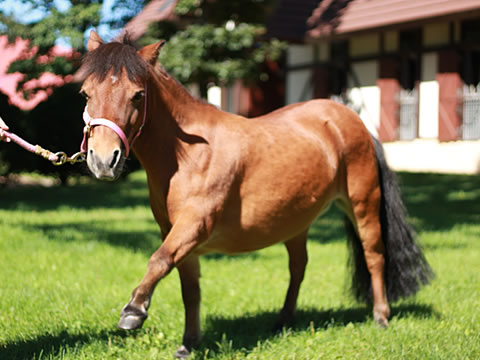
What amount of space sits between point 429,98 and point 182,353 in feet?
43.3

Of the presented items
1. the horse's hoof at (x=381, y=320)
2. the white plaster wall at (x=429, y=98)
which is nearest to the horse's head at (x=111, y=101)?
the horse's hoof at (x=381, y=320)

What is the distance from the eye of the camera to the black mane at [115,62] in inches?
117

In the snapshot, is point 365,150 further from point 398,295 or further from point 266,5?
point 266,5

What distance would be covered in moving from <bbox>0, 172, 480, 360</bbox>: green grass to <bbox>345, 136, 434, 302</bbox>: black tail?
0.66ft

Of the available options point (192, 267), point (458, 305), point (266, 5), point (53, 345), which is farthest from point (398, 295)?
point (266, 5)

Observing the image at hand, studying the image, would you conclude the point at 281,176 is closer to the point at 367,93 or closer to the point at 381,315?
the point at 381,315

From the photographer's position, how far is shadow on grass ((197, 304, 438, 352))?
401cm

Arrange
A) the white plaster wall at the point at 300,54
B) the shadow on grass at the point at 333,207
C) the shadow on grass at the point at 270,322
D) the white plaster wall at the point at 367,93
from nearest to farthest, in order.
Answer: the shadow on grass at the point at 270,322 < the shadow on grass at the point at 333,207 < the white plaster wall at the point at 367,93 < the white plaster wall at the point at 300,54

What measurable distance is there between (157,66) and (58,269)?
3240 mm

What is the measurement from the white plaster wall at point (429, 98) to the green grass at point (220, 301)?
6.66m

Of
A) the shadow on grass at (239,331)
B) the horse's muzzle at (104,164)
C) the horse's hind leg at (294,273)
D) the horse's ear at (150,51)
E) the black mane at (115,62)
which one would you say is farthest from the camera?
the horse's hind leg at (294,273)

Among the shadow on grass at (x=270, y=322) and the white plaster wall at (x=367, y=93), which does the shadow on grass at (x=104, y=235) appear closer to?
the shadow on grass at (x=270, y=322)

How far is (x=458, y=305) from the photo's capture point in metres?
Result: 4.70

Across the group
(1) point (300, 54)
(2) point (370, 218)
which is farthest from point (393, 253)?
(1) point (300, 54)
